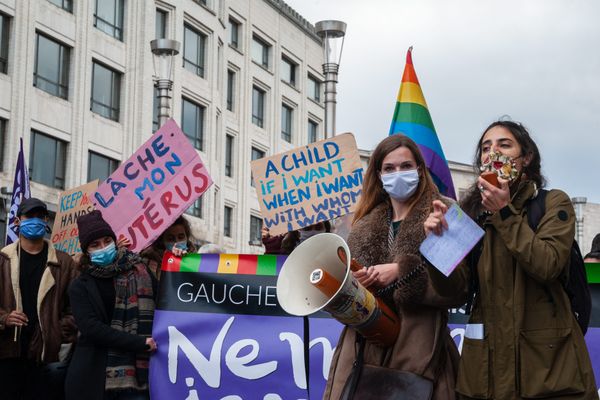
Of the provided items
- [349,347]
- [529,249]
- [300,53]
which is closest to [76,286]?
[349,347]

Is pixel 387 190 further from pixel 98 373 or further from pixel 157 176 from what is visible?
pixel 157 176

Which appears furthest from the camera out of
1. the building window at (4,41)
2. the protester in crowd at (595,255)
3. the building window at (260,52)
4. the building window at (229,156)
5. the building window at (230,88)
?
the building window at (260,52)

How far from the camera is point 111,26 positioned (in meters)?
30.1

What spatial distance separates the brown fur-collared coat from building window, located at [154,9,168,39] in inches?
1129

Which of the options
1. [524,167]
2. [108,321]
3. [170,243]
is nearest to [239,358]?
[108,321]

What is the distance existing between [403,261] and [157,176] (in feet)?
13.9

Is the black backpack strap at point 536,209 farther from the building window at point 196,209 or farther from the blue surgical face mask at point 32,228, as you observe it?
the building window at point 196,209

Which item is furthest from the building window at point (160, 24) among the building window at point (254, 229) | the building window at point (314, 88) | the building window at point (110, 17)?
the building window at point (314, 88)

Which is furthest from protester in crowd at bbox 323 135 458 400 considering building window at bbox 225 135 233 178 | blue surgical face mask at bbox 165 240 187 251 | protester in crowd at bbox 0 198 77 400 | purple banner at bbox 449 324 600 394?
building window at bbox 225 135 233 178

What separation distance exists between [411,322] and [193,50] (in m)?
31.6

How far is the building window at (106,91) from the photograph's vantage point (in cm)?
2938

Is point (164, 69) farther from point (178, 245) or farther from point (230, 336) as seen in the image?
point (230, 336)

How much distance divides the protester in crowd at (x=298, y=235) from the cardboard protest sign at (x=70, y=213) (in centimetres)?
234

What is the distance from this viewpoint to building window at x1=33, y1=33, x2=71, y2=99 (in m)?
27.0
